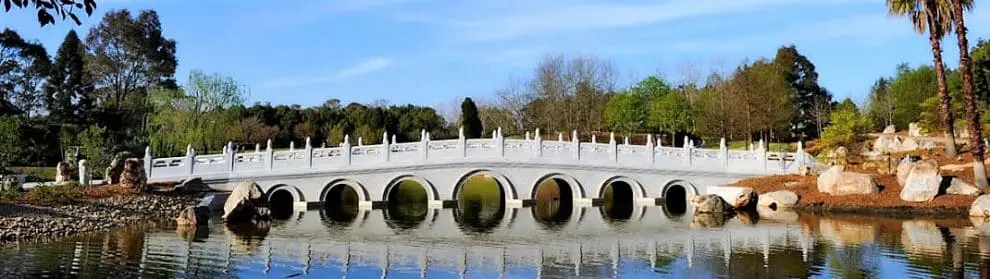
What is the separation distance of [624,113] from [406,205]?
22.3 metres

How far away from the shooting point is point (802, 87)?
63031 millimetres

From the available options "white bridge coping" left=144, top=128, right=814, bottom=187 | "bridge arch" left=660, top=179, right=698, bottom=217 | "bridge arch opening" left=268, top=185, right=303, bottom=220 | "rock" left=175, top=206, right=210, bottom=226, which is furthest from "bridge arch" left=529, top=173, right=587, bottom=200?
"rock" left=175, top=206, right=210, bottom=226

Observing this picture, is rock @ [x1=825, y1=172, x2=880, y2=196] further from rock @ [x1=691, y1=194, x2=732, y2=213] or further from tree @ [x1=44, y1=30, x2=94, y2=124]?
tree @ [x1=44, y1=30, x2=94, y2=124]

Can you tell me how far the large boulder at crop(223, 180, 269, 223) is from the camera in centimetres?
2378

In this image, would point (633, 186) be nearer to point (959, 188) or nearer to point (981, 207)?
point (959, 188)

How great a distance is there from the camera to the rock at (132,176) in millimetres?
25422

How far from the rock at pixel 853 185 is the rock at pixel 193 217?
1870 centimetres

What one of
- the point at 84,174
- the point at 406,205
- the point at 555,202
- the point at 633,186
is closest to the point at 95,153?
the point at 84,174

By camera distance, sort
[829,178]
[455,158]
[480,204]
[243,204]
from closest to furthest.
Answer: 1. [243,204]
2. [829,178]
3. [455,158]
4. [480,204]

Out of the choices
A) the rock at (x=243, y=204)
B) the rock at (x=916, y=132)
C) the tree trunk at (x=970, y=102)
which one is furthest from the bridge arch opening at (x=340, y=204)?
the rock at (x=916, y=132)

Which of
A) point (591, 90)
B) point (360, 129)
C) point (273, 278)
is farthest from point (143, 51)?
point (273, 278)

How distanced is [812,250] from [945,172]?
548 inches

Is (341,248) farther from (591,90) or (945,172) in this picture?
(591,90)

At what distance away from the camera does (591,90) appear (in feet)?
176
